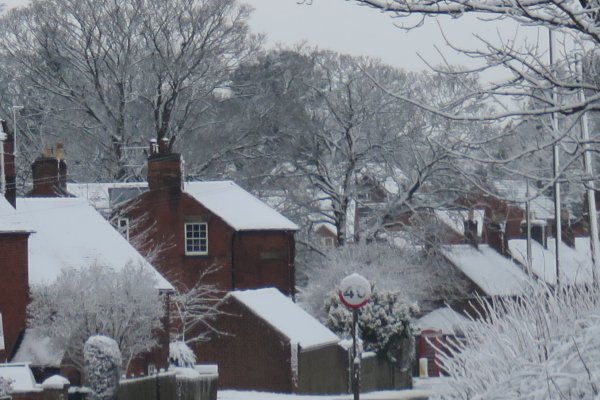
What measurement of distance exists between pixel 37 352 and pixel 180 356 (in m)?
6.00

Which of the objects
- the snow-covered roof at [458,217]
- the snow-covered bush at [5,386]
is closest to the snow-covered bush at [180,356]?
the snow-covered bush at [5,386]

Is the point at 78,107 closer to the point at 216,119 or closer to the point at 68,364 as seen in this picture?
the point at 216,119

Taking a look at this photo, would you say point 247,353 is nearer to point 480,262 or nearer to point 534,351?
point 480,262

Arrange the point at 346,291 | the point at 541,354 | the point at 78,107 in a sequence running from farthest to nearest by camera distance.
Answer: the point at 78,107, the point at 346,291, the point at 541,354

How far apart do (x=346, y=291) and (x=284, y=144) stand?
32194 millimetres

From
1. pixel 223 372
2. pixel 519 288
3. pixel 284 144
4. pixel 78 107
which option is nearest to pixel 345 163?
pixel 284 144

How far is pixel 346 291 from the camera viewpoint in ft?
84.7

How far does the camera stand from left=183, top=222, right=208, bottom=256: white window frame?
4594cm

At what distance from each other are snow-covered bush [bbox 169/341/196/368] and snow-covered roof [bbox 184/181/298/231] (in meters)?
9.54

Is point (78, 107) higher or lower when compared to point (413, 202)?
higher

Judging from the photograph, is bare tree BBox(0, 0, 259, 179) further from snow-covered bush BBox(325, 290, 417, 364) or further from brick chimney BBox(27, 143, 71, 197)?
snow-covered bush BBox(325, 290, 417, 364)

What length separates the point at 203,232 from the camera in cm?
4625

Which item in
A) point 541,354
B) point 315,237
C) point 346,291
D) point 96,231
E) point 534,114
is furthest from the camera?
point 315,237

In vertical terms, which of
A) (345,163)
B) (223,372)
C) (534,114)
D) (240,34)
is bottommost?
(223,372)
